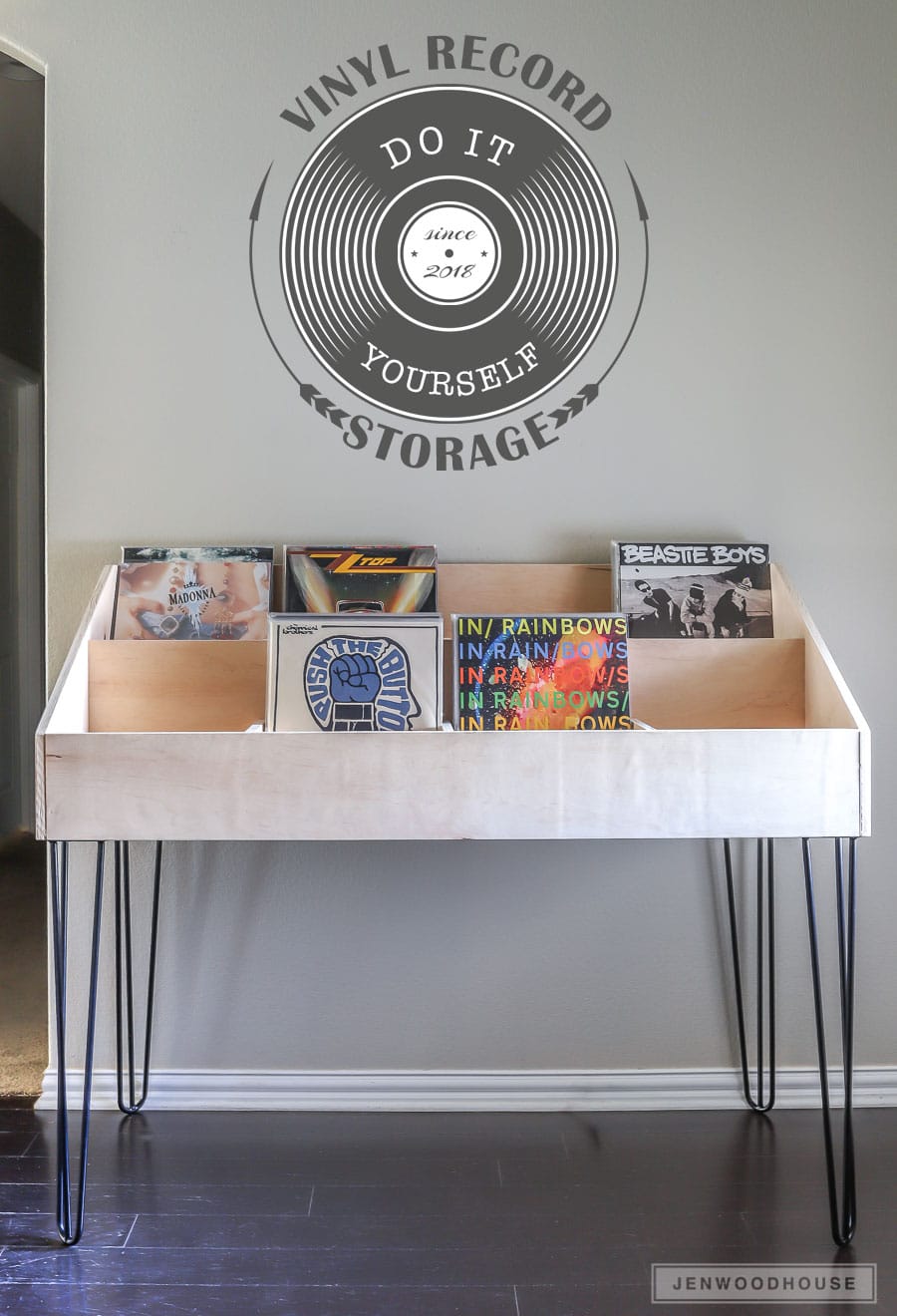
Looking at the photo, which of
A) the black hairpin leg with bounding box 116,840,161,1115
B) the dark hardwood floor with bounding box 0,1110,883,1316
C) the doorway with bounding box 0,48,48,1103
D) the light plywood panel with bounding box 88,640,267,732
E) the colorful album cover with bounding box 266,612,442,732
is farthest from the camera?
the doorway with bounding box 0,48,48,1103

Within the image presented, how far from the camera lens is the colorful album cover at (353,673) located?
5.72 ft

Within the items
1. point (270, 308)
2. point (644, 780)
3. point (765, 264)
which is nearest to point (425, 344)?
point (270, 308)

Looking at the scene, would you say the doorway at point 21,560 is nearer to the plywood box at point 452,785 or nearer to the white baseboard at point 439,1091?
the white baseboard at point 439,1091

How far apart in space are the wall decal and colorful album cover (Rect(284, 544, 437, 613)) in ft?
0.80

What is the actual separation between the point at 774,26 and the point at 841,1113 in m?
2.20

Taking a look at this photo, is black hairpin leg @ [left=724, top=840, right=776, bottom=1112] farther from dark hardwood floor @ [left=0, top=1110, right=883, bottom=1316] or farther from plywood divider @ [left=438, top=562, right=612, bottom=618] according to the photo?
plywood divider @ [left=438, top=562, right=612, bottom=618]

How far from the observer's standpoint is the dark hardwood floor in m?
1.51

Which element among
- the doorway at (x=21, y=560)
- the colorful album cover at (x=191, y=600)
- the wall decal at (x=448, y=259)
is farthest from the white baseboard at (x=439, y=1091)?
the wall decal at (x=448, y=259)

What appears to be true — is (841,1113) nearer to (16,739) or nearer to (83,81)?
(16,739)

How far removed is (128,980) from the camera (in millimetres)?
2074

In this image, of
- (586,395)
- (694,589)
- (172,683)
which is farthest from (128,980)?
(586,395)

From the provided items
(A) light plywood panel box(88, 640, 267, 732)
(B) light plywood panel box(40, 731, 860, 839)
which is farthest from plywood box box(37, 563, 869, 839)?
(A) light plywood panel box(88, 640, 267, 732)

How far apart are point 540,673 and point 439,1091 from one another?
36.5 inches

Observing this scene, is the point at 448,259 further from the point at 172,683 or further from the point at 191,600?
the point at 172,683
